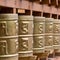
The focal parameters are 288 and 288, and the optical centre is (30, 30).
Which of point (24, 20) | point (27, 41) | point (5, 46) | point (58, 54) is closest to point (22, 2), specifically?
point (24, 20)

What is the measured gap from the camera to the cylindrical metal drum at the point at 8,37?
2.30m

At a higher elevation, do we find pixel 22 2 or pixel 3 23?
pixel 22 2

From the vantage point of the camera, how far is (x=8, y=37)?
233cm

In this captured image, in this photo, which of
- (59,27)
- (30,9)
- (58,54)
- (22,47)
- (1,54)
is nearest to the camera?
(1,54)

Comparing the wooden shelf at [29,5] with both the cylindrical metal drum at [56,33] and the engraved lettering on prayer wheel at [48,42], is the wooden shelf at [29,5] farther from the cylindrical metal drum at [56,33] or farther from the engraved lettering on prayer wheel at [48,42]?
the engraved lettering on prayer wheel at [48,42]

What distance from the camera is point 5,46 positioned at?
2.30 m

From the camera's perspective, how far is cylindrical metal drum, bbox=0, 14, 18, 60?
2.30 m

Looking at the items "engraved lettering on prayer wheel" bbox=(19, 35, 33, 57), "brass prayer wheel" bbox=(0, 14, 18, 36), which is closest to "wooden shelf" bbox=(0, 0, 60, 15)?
"brass prayer wheel" bbox=(0, 14, 18, 36)

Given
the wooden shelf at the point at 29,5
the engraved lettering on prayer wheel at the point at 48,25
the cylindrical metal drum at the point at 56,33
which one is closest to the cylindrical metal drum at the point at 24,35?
the wooden shelf at the point at 29,5

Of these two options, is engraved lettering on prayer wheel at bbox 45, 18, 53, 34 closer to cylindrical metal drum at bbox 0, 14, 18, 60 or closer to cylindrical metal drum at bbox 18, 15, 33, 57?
cylindrical metal drum at bbox 18, 15, 33, 57

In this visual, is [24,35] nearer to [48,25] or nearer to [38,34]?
[38,34]

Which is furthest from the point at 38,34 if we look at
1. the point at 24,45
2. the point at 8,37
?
the point at 8,37

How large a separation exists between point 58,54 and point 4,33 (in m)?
2.54

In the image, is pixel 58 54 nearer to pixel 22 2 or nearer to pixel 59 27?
pixel 59 27
